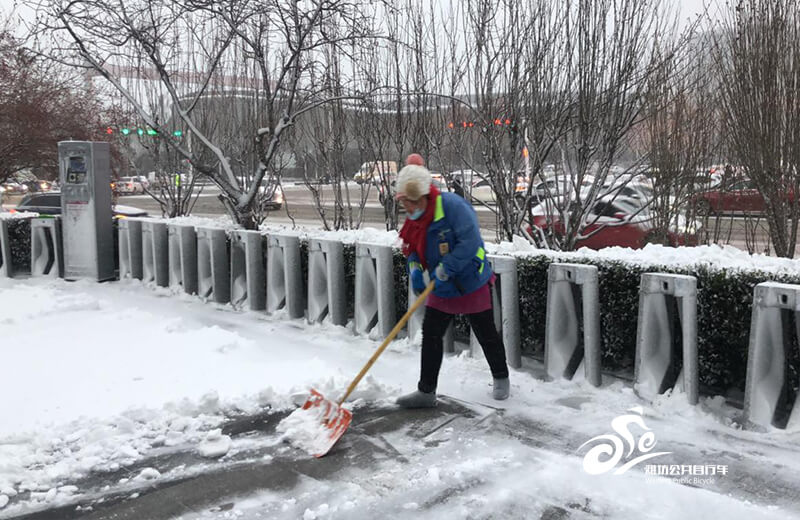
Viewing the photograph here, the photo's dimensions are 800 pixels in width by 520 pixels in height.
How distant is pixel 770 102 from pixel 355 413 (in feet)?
15.8

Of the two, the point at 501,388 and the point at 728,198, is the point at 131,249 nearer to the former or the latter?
the point at 501,388

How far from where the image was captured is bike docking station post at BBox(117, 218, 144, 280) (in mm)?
9883

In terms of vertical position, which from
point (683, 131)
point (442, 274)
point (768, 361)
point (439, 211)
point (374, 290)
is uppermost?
point (683, 131)

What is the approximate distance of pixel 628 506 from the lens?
3371 mm

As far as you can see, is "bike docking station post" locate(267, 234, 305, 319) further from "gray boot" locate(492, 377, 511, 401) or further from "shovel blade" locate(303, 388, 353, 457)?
"gray boot" locate(492, 377, 511, 401)

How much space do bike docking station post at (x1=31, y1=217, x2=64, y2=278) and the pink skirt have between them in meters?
7.92

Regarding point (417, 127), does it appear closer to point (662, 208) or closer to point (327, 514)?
point (662, 208)

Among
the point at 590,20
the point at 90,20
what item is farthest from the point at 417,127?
the point at 90,20

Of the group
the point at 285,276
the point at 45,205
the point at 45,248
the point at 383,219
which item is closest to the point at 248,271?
the point at 285,276

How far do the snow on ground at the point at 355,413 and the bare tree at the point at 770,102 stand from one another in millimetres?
3023

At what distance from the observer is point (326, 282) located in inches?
280

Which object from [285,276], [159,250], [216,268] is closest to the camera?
[285,276]

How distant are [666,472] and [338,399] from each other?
2.17 metres

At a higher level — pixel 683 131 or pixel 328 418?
pixel 683 131
